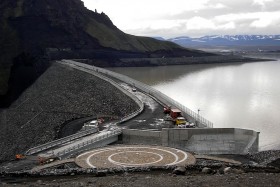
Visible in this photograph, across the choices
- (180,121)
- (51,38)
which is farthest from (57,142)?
(51,38)

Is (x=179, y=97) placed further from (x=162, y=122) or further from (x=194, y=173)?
(x=194, y=173)

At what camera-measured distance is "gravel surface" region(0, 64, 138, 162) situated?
128ft

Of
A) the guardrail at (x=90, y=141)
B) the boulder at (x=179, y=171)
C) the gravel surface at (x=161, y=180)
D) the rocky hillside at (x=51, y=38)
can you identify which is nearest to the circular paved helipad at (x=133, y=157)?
the guardrail at (x=90, y=141)

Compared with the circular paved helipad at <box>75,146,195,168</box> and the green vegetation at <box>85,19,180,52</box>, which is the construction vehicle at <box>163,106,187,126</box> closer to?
the circular paved helipad at <box>75,146,195,168</box>

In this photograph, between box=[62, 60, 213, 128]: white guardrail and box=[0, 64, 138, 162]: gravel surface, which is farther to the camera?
box=[0, 64, 138, 162]: gravel surface

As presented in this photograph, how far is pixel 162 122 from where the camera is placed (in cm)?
3369

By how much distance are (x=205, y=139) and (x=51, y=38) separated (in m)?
85.8

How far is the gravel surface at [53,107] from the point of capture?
128 feet

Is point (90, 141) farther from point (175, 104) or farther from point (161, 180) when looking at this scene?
point (175, 104)

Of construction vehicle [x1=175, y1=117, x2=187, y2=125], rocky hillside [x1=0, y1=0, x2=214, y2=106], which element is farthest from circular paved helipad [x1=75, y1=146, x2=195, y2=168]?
rocky hillside [x1=0, y1=0, x2=214, y2=106]

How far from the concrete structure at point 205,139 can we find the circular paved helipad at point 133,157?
443 cm

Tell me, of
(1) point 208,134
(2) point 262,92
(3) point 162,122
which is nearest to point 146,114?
(3) point 162,122

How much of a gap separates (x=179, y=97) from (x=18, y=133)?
84.7 ft

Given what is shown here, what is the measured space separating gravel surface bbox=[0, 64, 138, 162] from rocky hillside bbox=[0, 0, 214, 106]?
1031cm
